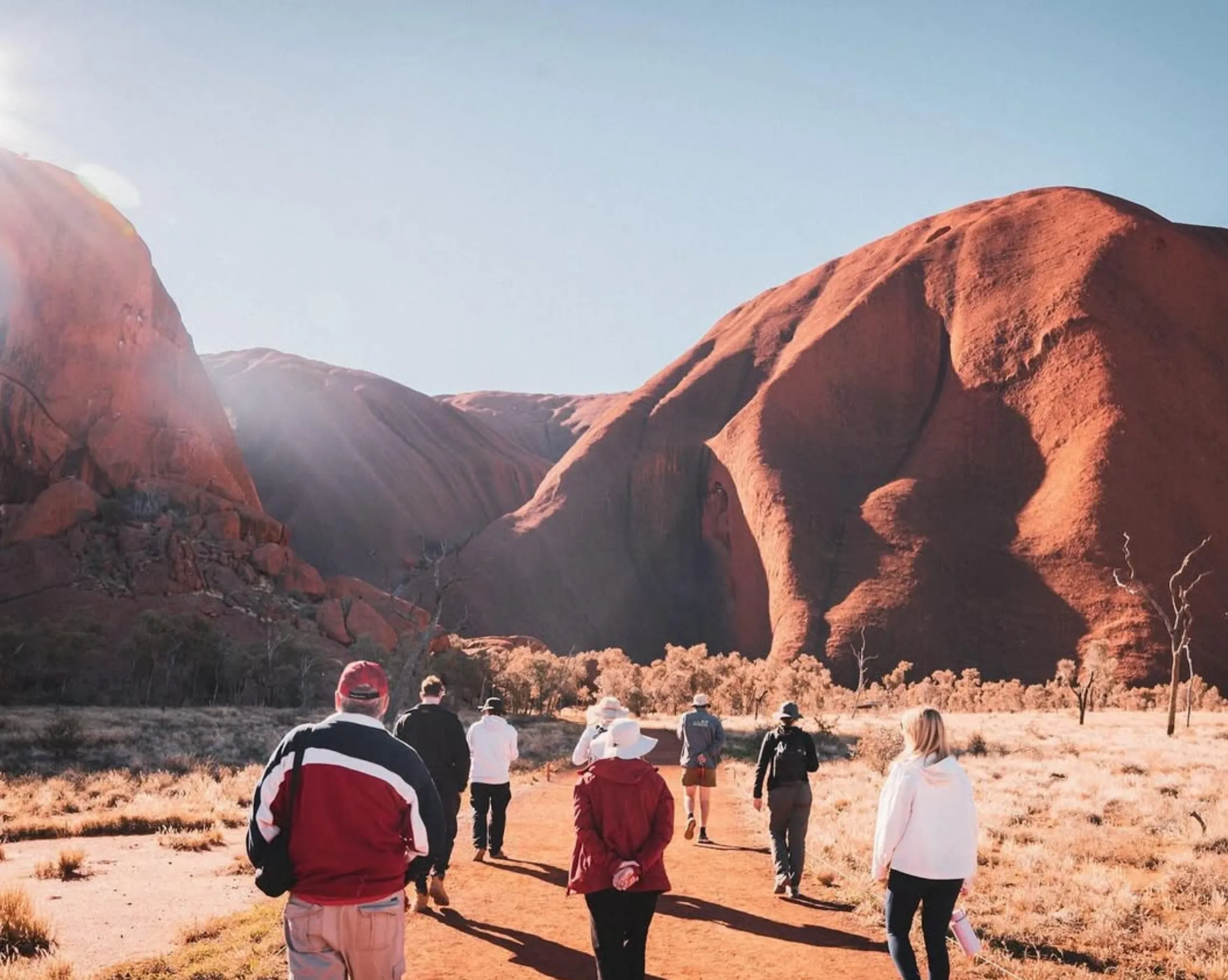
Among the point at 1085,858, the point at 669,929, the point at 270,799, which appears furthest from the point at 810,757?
the point at 270,799

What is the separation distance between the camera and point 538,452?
163m

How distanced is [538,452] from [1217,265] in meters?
109

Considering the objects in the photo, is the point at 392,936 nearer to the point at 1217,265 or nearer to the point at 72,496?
the point at 72,496

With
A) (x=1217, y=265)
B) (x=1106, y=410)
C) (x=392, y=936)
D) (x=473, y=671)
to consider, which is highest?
(x=1217, y=265)

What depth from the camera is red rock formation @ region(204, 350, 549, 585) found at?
9312 centimetres

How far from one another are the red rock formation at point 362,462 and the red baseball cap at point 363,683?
7588 centimetres

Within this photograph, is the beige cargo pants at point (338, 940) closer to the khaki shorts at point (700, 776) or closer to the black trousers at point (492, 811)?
the black trousers at point (492, 811)

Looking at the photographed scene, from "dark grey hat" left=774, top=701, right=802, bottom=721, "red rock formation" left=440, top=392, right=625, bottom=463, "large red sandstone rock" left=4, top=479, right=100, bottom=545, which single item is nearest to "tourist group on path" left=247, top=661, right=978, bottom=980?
"dark grey hat" left=774, top=701, right=802, bottom=721

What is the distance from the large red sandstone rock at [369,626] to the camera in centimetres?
5747

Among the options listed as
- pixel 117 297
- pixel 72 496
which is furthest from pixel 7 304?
pixel 72 496

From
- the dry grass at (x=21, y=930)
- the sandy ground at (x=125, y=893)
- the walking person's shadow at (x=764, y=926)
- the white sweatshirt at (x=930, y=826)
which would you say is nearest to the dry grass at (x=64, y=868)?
the sandy ground at (x=125, y=893)

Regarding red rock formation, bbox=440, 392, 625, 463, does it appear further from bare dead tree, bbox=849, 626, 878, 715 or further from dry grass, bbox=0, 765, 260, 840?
dry grass, bbox=0, 765, 260, 840

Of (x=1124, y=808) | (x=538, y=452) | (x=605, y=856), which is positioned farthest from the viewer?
(x=538, y=452)

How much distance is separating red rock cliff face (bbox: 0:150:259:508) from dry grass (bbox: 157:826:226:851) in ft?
167
